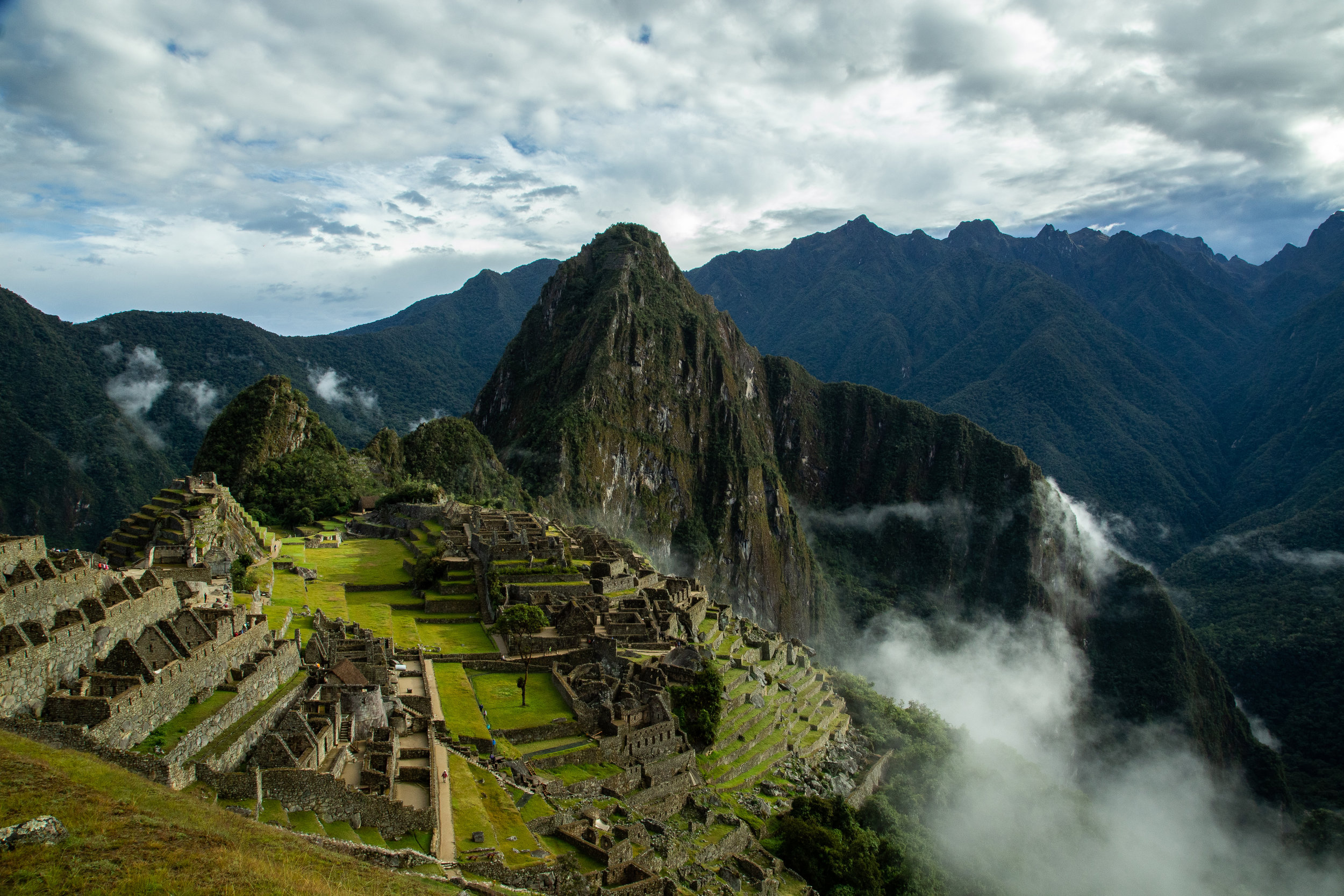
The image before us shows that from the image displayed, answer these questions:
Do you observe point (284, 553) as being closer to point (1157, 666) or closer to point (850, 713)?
point (850, 713)

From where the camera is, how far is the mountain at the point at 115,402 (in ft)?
228

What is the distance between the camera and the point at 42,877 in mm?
9430

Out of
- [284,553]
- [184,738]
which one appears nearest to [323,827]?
[184,738]

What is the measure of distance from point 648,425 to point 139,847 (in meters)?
148

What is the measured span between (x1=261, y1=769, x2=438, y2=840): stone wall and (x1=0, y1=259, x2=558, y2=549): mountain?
61468 mm

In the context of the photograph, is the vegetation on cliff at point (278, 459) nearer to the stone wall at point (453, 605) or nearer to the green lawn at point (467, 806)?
the stone wall at point (453, 605)

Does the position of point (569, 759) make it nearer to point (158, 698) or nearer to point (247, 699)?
point (247, 699)

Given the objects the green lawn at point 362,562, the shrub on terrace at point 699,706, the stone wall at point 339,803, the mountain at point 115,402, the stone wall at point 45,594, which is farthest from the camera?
the mountain at point 115,402

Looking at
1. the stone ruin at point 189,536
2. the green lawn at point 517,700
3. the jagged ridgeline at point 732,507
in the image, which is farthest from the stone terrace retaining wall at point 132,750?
the jagged ridgeline at point 732,507

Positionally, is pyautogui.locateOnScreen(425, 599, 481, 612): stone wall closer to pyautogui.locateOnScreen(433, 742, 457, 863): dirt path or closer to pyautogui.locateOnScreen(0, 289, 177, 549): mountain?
pyautogui.locateOnScreen(433, 742, 457, 863): dirt path

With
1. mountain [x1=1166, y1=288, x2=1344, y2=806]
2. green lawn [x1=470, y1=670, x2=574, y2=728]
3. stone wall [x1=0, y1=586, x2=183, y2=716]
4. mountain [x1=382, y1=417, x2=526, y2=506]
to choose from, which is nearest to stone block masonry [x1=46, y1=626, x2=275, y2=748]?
stone wall [x1=0, y1=586, x2=183, y2=716]

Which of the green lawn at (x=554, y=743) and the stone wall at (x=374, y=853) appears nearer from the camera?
the stone wall at (x=374, y=853)

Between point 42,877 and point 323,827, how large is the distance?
7.05 metres

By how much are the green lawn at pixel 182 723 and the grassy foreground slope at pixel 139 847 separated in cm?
229
